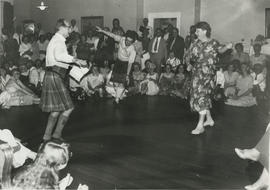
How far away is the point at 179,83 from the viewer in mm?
9711

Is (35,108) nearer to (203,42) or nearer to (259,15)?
(203,42)

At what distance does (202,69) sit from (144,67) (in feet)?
17.1

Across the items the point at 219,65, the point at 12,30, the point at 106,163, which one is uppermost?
the point at 12,30

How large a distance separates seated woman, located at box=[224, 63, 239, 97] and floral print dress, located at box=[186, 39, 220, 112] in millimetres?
3288

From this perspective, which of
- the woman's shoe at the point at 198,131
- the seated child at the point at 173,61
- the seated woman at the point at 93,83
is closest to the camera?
the woman's shoe at the point at 198,131

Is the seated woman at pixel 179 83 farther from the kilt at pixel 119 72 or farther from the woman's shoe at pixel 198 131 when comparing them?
the woman's shoe at pixel 198 131

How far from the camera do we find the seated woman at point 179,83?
31.3ft

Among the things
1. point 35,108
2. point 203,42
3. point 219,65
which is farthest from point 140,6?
point 203,42

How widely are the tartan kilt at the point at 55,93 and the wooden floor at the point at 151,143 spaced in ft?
1.69

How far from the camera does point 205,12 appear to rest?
11.6 m

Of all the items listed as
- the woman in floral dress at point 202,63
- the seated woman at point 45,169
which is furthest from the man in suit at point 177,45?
the seated woman at point 45,169

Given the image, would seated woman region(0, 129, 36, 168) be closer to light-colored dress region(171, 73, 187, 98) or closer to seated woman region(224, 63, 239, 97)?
seated woman region(224, 63, 239, 97)

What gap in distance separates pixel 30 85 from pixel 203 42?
4.64 metres

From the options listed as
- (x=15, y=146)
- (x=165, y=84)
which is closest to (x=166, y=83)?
(x=165, y=84)
